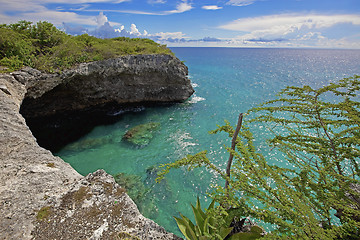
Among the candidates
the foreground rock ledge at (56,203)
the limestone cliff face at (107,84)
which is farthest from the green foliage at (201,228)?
the limestone cliff face at (107,84)

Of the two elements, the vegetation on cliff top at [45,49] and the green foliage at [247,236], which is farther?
the vegetation on cliff top at [45,49]

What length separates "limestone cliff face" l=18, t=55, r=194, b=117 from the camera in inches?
567

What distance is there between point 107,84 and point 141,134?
760 centimetres

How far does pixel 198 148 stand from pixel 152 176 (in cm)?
426

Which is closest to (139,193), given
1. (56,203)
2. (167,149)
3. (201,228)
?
(167,149)

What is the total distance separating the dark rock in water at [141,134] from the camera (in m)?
14.3

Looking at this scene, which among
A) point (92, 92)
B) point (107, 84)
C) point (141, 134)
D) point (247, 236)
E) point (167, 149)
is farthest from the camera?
point (107, 84)

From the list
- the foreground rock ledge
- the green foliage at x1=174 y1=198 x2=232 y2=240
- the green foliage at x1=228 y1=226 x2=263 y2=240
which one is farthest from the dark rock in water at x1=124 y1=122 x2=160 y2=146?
the green foliage at x1=228 y1=226 x2=263 y2=240

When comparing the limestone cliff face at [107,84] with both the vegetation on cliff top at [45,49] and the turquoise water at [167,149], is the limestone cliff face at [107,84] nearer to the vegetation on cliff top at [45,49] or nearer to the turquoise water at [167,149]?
the vegetation on cliff top at [45,49]

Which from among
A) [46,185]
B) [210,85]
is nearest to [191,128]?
[46,185]

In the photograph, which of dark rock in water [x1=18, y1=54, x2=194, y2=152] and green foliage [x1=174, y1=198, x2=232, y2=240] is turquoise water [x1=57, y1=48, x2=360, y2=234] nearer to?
dark rock in water [x1=18, y1=54, x2=194, y2=152]

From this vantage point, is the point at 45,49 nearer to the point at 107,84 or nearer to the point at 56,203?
the point at 107,84

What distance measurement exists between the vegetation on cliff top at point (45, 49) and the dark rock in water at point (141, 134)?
316 inches

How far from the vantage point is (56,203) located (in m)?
5.04
